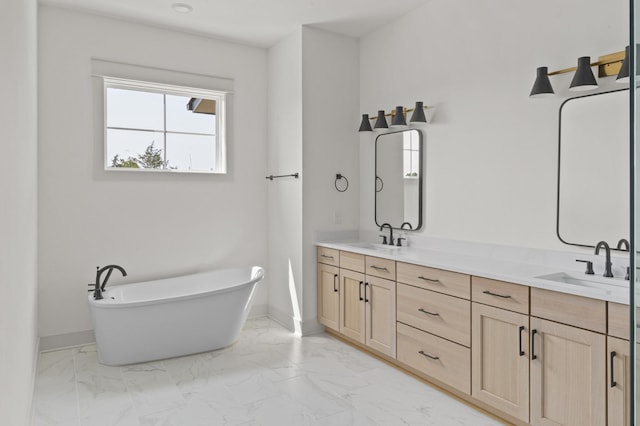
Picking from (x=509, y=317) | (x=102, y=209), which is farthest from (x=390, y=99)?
(x=102, y=209)

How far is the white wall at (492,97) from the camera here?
101 inches

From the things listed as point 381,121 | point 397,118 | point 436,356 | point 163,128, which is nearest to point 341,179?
point 381,121

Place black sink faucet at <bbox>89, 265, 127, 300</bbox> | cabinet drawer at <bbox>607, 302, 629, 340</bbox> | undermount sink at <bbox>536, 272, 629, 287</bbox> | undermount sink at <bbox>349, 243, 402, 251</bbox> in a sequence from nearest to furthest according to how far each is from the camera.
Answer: cabinet drawer at <bbox>607, 302, 629, 340</bbox> < undermount sink at <bbox>536, 272, 629, 287</bbox> < black sink faucet at <bbox>89, 265, 127, 300</bbox> < undermount sink at <bbox>349, 243, 402, 251</bbox>

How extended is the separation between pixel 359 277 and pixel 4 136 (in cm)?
262

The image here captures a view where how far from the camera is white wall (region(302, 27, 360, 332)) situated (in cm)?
394

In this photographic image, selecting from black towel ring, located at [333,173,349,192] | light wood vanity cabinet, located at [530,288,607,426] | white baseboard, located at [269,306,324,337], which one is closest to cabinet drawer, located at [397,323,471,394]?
light wood vanity cabinet, located at [530,288,607,426]

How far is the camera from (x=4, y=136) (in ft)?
4.32

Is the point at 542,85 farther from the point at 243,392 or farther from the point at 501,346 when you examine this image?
the point at 243,392

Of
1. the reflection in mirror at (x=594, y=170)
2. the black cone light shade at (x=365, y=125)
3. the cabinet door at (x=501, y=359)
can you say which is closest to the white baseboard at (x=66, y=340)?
the black cone light shade at (x=365, y=125)

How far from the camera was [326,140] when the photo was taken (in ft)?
13.2

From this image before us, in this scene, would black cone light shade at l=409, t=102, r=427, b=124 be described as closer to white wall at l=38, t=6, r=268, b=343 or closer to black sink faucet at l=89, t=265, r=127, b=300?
white wall at l=38, t=6, r=268, b=343

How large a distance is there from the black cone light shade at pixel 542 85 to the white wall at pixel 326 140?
6.23 feet

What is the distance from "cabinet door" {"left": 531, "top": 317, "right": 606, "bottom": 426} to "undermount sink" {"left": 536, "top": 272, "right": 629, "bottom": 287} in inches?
12.0

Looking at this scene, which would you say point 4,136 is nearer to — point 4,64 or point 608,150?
point 4,64
